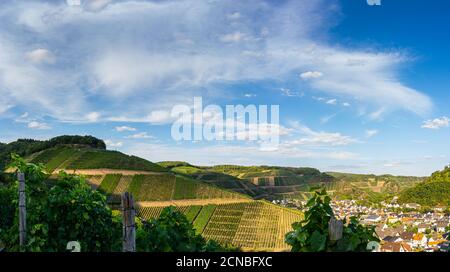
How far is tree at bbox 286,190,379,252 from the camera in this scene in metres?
2.93

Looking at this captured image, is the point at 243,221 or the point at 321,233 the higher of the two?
the point at 321,233

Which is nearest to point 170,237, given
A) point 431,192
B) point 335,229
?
point 335,229

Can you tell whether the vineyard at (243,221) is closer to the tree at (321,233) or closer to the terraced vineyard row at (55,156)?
the terraced vineyard row at (55,156)

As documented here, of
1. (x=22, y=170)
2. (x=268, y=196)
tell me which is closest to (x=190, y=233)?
(x=22, y=170)

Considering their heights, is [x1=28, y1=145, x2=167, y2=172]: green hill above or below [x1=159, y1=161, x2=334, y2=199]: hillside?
Answer: above

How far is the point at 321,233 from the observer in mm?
3109

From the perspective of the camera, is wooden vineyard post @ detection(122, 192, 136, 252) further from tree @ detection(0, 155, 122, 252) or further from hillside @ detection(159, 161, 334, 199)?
hillside @ detection(159, 161, 334, 199)

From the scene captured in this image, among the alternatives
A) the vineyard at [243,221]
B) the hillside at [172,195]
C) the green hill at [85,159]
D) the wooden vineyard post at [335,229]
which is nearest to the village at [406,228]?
the wooden vineyard post at [335,229]

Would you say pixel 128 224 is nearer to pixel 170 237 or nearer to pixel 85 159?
pixel 170 237

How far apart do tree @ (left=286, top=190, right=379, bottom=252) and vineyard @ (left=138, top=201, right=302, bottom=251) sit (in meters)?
31.1

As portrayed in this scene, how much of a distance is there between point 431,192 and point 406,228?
93.0ft

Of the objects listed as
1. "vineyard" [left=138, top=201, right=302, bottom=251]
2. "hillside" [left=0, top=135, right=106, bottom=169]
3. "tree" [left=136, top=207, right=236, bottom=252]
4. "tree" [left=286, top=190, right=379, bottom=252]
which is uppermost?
"hillside" [left=0, top=135, right=106, bottom=169]

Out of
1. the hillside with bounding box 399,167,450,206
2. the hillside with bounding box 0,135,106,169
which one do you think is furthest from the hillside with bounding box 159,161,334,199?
the hillside with bounding box 399,167,450,206
